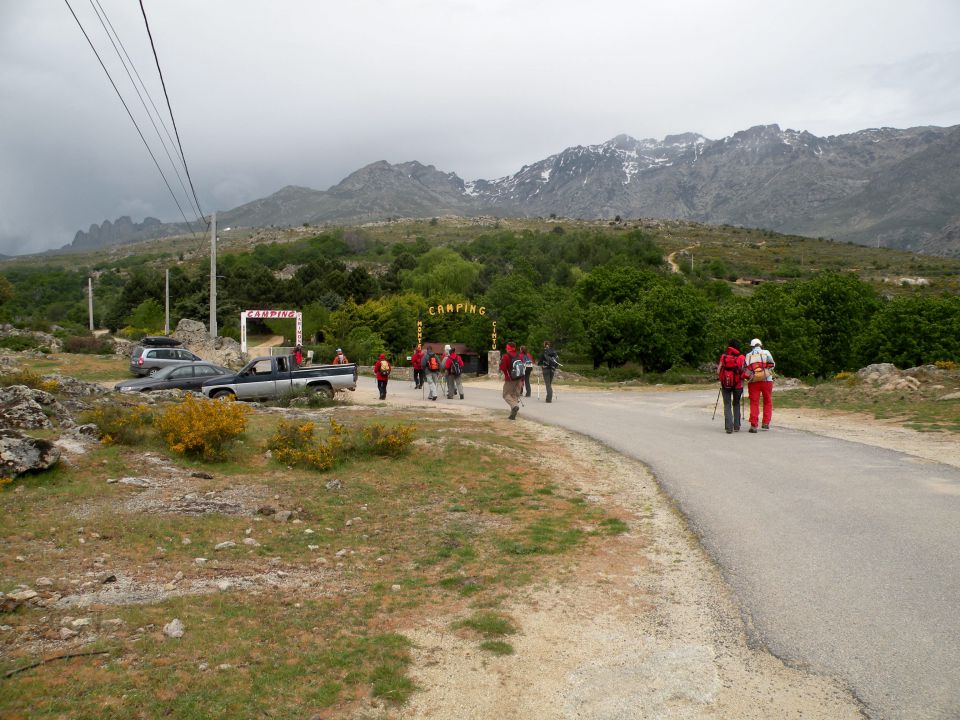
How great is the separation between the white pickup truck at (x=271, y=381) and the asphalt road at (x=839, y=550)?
37.4 ft

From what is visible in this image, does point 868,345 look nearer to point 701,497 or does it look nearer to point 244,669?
point 701,497

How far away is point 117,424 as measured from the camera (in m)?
11.0

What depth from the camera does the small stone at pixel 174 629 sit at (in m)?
4.81

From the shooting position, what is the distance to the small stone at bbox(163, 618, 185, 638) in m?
4.81

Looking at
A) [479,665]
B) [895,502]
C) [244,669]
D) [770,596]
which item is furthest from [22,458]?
[895,502]

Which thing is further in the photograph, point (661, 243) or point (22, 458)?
point (661, 243)

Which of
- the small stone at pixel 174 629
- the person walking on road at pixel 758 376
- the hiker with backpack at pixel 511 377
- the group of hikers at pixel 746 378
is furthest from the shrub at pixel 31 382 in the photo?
the person walking on road at pixel 758 376

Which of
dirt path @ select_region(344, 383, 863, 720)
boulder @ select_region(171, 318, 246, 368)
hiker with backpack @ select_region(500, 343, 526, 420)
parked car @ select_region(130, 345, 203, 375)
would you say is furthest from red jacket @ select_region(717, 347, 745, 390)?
boulder @ select_region(171, 318, 246, 368)

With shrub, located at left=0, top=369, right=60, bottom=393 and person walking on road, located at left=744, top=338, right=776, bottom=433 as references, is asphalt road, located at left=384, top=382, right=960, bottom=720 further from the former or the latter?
shrub, located at left=0, top=369, right=60, bottom=393

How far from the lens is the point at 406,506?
29.2 feet

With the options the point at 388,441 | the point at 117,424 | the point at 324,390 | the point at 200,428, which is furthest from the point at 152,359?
the point at 388,441

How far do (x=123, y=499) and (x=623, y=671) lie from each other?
645 cm

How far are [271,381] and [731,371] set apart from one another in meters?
13.3

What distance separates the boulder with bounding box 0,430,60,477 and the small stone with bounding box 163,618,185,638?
4827 millimetres
